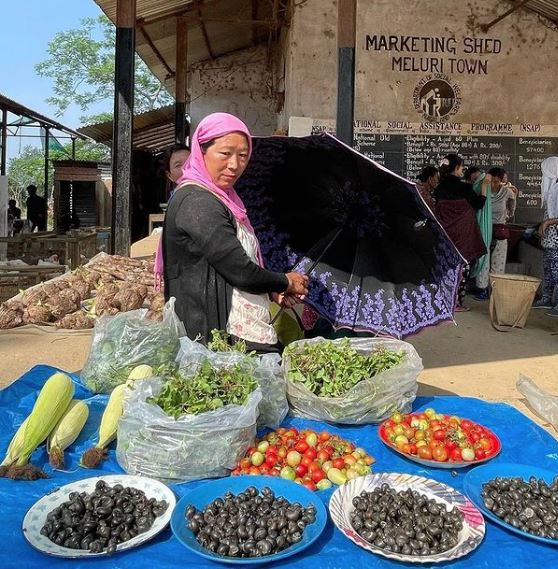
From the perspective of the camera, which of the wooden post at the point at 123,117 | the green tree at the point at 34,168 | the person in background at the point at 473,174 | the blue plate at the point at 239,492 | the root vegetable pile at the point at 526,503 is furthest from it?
the green tree at the point at 34,168

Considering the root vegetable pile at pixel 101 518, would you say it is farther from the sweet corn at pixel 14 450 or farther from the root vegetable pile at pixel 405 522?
the root vegetable pile at pixel 405 522

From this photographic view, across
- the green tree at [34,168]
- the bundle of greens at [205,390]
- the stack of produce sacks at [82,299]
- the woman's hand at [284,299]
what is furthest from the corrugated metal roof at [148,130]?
the green tree at [34,168]

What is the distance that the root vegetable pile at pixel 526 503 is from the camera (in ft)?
5.66

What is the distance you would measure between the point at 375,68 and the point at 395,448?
28.0ft

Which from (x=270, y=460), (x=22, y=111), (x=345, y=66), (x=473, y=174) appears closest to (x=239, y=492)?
(x=270, y=460)

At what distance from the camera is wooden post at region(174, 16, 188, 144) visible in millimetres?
10281

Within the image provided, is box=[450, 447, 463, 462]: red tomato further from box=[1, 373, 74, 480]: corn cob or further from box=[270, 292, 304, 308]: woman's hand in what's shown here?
box=[1, 373, 74, 480]: corn cob

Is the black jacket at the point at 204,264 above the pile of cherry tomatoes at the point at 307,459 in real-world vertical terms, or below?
above

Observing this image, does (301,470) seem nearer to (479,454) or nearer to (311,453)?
(311,453)

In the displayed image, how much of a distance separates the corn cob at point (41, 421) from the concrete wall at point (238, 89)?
1194 cm

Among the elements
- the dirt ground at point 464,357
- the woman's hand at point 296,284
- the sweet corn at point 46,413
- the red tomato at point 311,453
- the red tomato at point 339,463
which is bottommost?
the dirt ground at point 464,357

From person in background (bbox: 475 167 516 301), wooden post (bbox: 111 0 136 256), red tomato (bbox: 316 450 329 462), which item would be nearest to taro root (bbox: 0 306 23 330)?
wooden post (bbox: 111 0 136 256)

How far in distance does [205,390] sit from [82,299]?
13.9 feet

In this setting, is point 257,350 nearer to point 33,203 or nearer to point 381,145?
point 381,145
